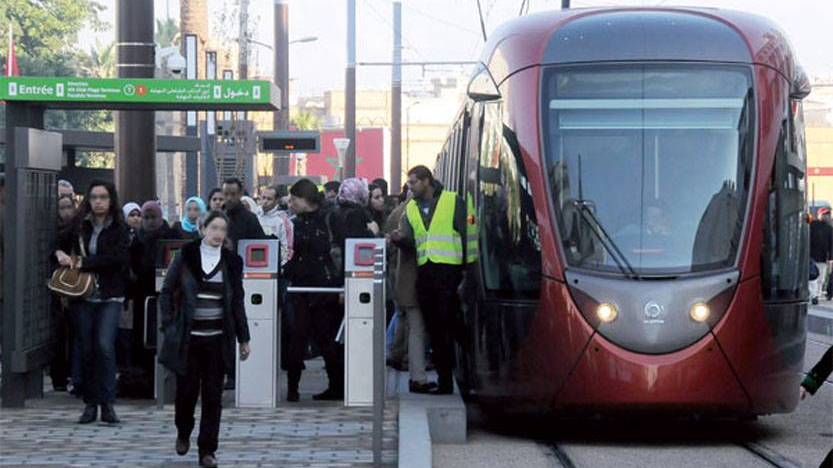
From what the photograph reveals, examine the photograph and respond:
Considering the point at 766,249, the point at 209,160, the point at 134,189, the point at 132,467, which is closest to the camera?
the point at 132,467

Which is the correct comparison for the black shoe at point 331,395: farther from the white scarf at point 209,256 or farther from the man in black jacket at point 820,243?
the man in black jacket at point 820,243

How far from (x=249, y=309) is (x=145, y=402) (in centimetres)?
Answer: 107

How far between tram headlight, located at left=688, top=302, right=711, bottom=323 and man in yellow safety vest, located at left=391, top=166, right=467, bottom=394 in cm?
212

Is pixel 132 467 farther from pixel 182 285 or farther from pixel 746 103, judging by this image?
pixel 746 103

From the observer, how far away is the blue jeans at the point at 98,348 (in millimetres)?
11906

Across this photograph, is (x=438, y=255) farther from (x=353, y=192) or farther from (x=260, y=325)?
(x=353, y=192)

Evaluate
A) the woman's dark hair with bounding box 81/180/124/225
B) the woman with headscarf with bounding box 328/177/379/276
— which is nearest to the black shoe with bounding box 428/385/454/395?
the woman with headscarf with bounding box 328/177/379/276

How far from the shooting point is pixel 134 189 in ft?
52.7

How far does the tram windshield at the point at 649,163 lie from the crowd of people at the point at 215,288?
1346 millimetres

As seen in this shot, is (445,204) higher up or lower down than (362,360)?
higher up

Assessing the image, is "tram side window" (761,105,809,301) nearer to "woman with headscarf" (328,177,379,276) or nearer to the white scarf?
"woman with headscarf" (328,177,379,276)

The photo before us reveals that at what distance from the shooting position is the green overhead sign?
500 inches

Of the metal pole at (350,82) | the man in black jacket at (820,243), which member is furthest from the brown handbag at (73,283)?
the metal pole at (350,82)

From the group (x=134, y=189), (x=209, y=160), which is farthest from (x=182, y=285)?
(x=209, y=160)
